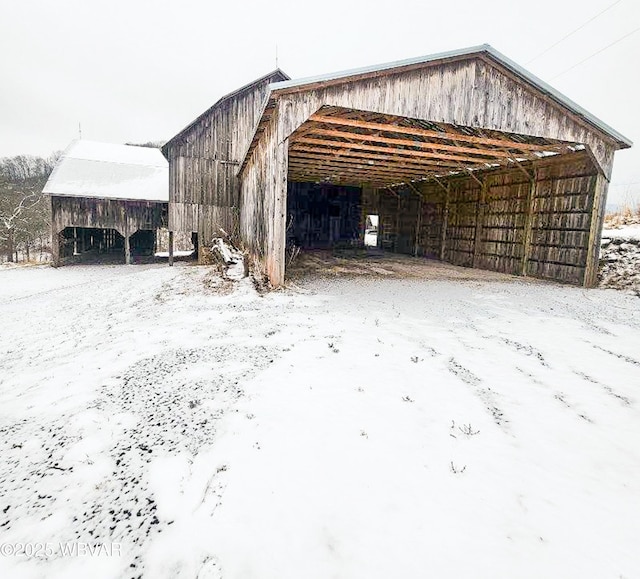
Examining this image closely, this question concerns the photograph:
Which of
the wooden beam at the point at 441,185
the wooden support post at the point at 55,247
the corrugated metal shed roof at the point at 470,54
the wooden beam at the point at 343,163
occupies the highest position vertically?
the corrugated metal shed roof at the point at 470,54

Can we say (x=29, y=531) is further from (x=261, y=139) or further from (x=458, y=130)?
(x=458, y=130)

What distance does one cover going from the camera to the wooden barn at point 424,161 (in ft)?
25.2

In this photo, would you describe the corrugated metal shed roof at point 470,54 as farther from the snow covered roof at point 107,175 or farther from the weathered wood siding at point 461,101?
the snow covered roof at point 107,175

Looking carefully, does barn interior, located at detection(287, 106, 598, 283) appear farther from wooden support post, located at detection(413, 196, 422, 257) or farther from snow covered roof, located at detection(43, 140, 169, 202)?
snow covered roof, located at detection(43, 140, 169, 202)

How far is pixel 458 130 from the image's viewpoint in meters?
9.99

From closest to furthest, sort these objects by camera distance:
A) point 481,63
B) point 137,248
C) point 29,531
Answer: point 29,531 < point 481,63 < point 137,248

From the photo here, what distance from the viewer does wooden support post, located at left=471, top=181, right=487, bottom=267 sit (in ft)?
44.0

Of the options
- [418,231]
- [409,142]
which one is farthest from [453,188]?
[409,142]

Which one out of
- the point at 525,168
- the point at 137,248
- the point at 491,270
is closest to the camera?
the point at 525,168

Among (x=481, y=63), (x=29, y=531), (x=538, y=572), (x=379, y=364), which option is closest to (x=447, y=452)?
(x=538, y=572)

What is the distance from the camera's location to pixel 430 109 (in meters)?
7.95

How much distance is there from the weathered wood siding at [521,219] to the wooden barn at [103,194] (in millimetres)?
13713

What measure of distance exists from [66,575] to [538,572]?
221 centimetres

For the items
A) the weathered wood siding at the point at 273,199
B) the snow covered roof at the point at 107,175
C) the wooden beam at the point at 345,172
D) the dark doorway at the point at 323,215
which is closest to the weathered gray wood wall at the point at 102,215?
the snow covered roof at the point at 107,175
